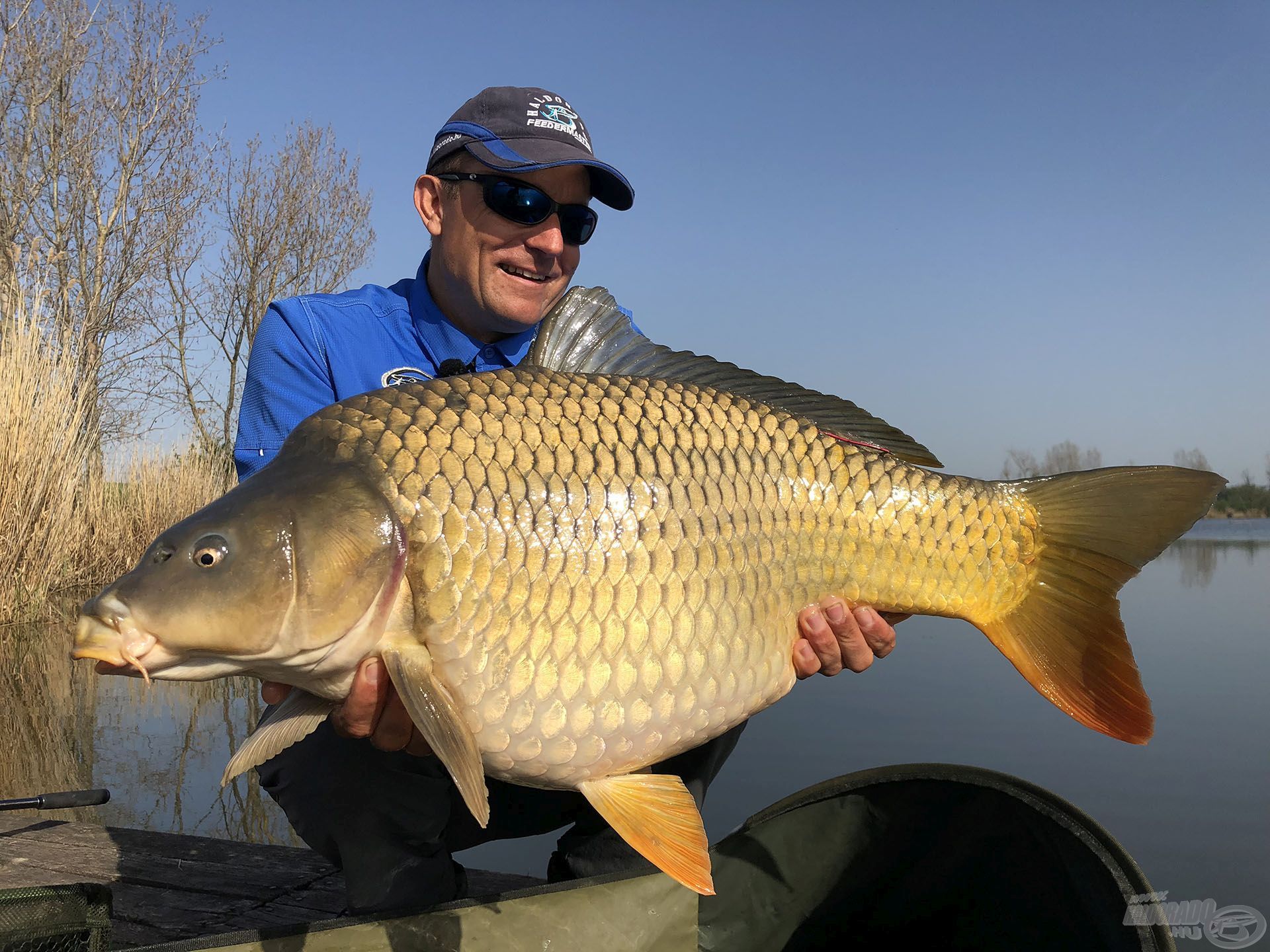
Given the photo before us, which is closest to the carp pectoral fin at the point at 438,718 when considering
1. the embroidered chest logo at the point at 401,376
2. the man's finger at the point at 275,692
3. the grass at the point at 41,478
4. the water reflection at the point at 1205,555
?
the man's finger at the point at 275,692

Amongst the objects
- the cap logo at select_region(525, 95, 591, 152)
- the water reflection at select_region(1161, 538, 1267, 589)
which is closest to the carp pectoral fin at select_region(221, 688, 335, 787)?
the cap logo at select_region(525, 95, 591, 152)

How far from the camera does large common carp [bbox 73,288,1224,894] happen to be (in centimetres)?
105

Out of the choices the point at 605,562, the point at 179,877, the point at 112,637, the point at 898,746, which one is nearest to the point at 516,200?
the point at 605,562

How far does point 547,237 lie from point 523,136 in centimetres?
21

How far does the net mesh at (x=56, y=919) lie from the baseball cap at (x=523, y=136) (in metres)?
1.41

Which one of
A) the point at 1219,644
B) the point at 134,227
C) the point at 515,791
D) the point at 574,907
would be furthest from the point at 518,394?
the point at 134,227

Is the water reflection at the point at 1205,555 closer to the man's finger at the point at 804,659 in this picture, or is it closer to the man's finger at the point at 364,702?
the man's finger at the point at 804,659

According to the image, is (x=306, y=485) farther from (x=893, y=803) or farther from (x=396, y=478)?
(x=893, y=803)

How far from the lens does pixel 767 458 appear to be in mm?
1323

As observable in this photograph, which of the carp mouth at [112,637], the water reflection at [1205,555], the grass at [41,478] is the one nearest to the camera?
the carp mouth at [112,637]

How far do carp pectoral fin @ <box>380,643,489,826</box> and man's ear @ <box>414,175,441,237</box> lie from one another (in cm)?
121

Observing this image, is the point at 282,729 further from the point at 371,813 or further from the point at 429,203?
the point at 429,203

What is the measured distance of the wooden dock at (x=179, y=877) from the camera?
1714 millimetres

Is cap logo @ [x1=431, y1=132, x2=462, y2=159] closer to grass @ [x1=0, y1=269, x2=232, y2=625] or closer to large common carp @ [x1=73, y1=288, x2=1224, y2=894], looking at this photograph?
large common carp @ [x1=73, y1=288, x2=1224, y2=894]
